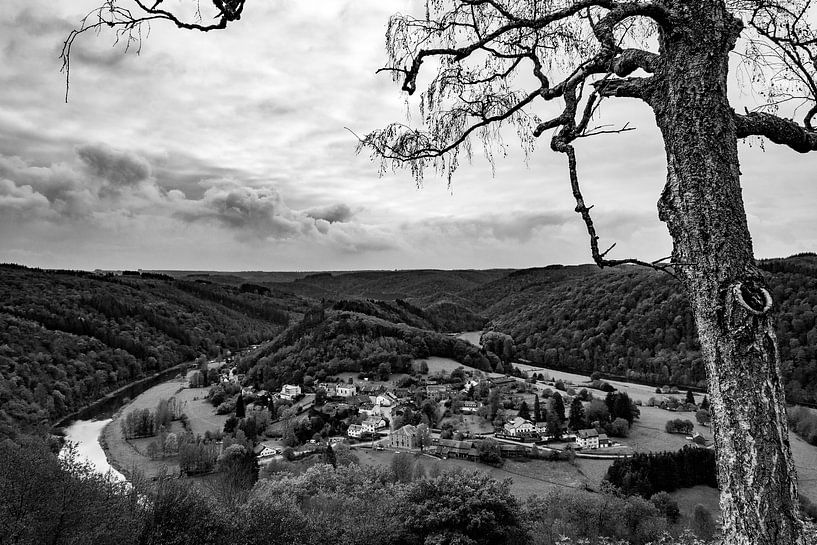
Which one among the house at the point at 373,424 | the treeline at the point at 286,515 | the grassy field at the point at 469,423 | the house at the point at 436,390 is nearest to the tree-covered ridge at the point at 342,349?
the house at the point at 436,390

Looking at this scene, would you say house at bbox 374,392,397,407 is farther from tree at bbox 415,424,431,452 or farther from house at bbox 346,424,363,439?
tree at bbox 415,424,431,452

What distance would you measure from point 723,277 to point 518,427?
115 feet

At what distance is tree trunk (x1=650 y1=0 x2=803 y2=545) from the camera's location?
241 centimetres

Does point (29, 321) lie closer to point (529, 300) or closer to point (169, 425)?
point (169, 425)

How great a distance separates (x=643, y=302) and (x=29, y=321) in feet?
277

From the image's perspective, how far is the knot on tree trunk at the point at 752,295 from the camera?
8.04 feet

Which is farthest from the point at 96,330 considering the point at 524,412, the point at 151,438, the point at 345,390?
the point at 524,412

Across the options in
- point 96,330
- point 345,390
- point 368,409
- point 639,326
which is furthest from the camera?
point 639,326

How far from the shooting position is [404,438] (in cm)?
3275

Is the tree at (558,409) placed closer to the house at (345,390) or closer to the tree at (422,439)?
the tree at (422,439)

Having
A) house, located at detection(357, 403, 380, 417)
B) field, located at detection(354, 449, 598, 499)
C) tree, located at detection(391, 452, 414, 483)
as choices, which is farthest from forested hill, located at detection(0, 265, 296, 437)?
tree, located at detection(391, 452, 414, 483)

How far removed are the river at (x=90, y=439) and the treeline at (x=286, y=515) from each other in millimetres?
17246

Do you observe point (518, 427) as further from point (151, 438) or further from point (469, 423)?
A: point (151, 438)

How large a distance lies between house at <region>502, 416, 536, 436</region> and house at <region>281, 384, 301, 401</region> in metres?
21.8
